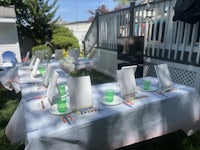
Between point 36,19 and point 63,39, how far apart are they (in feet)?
7.97

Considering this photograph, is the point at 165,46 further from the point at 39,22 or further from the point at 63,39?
the point at 39,22

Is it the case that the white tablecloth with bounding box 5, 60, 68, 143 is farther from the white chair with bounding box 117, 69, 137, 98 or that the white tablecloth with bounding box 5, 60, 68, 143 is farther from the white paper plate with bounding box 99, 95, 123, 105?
the white chair with bounding box 117, 69, 137, 98

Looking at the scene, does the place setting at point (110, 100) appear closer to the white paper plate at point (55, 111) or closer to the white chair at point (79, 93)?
the white chair at point (79, 93)

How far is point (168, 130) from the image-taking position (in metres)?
1.70

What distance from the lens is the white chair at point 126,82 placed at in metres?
1.53

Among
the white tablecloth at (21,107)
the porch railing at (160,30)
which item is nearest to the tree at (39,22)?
the porch railing at (160,30)

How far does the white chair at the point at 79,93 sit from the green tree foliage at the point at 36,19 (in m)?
10.1

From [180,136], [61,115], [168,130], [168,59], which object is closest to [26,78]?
[61,115]

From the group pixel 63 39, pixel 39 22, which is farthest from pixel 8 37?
pixel 39 22

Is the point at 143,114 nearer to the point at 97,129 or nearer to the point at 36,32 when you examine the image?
the point at 97,129

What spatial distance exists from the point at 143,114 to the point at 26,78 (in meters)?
1.89

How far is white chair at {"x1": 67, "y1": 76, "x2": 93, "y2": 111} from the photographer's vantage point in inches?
51.3

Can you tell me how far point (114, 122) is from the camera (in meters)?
1.35

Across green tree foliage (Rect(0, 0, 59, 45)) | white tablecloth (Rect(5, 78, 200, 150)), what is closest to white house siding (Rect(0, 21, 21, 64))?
green tree foliage (Rect(0, 0, 59, 45))
